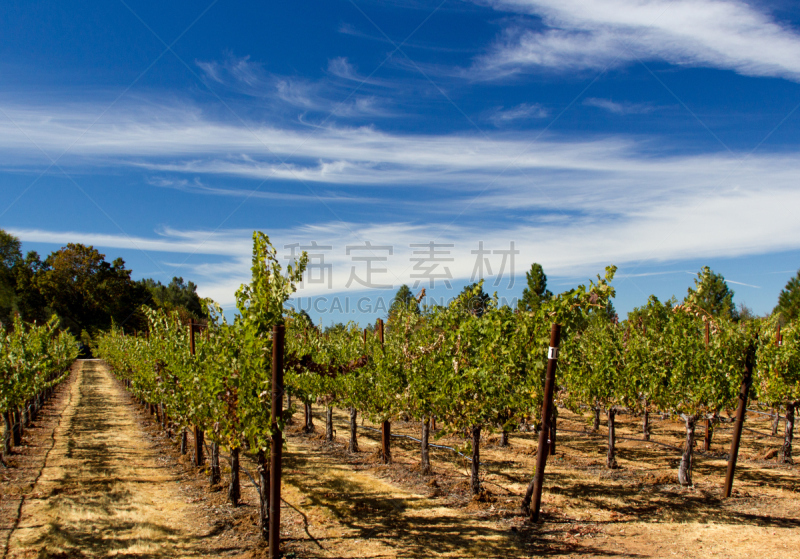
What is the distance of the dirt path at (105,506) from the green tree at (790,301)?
56209 mm

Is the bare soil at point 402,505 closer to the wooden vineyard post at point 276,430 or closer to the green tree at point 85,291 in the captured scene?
the wooden vineyard post at point 276,430

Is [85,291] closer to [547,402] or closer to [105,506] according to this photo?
[105,506]

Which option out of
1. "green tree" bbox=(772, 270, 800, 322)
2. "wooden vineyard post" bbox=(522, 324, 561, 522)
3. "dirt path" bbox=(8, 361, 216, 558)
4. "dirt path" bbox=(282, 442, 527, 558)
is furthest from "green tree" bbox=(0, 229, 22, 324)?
"green tree" bbox=(772, 270, 800, 322)

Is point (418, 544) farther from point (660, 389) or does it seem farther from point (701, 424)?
point (701, 424)

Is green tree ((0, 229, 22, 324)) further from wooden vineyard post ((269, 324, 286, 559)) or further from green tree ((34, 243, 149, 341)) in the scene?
wooden vineyard post ((269, 324, 286, 559))

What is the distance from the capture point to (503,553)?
24.1ft

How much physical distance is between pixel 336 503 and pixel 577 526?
4.69 m

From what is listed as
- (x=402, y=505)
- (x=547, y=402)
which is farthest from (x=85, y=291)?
(x=547, y=402)

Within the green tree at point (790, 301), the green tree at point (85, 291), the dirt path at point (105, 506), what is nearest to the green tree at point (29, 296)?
the green tree at point (85, 291)

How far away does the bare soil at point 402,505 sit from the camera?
7.61 meters

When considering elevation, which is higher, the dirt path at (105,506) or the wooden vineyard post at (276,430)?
the wooden vineyard post at (276,430)

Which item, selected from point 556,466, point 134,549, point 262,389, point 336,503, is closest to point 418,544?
point 336,503

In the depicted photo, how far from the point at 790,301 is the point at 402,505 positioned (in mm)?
57578

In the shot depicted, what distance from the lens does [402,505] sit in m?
9.73
